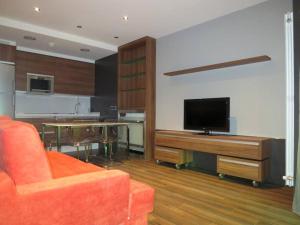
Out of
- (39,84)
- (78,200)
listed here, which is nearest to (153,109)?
(39,84)

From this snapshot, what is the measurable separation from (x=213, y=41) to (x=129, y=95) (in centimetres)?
234

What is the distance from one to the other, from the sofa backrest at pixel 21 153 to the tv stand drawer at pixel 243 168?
274 centimetres

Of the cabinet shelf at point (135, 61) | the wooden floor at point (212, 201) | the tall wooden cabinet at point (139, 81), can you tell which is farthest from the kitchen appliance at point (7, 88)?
the wooden floor at point (212, 201)

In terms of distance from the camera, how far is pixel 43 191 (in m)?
1.12

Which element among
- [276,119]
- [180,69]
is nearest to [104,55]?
[180,69]

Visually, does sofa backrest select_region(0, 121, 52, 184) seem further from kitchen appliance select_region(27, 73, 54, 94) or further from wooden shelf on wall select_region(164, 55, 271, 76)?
kitchen appliance select_region(27, 73, 54, 94)

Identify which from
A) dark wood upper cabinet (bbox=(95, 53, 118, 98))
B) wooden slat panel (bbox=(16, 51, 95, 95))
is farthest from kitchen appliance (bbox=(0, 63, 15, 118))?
dark wood upper cabinet (bbox=(95, 53, 118, 98))

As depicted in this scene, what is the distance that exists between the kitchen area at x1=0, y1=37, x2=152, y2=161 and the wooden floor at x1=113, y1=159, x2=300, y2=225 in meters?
1.76

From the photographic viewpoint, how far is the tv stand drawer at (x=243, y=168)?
9.80 ft

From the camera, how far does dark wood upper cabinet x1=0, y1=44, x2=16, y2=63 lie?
4664 millimetres

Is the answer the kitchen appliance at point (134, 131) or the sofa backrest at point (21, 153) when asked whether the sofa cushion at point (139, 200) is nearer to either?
the sofa backrest at point (21, 153)

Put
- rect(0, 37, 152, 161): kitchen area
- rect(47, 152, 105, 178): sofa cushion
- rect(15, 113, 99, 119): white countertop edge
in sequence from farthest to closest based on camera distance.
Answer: rect(15, 113, 99, 119): white countertop edge
rect(0, 37, 152, 161): kitchen area
rect(47, 152, 105, 178): sofa cushion

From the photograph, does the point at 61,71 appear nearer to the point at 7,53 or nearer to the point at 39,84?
the point at 39,84

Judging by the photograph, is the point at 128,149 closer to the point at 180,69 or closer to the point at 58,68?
the point at 180,69
